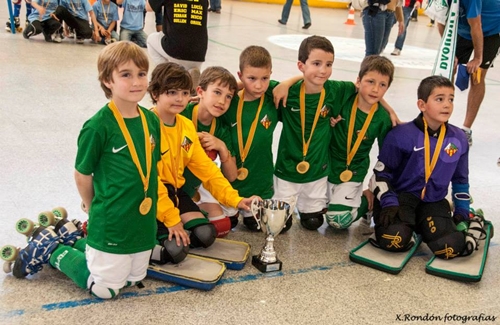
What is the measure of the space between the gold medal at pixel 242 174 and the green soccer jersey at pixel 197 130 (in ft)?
0.40

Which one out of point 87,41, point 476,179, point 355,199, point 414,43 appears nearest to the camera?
point 355,199

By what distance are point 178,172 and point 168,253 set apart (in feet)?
1.42

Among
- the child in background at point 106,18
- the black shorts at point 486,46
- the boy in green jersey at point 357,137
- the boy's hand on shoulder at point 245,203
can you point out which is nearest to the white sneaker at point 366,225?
the boy in green jersey at point 357,137

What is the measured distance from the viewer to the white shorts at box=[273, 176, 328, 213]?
137 inches

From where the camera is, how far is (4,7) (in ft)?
36.6

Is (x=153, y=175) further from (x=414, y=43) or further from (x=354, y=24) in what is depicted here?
(x=354, y=24)

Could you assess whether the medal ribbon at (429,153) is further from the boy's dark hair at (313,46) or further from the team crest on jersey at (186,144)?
the team crest on jersey at (186,144)

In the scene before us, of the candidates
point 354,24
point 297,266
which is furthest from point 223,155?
point 354,24

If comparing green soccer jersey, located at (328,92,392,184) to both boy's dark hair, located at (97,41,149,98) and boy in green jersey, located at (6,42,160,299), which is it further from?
boy's dark hair, located at (97,41,149,98)

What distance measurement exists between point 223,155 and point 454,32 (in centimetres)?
236

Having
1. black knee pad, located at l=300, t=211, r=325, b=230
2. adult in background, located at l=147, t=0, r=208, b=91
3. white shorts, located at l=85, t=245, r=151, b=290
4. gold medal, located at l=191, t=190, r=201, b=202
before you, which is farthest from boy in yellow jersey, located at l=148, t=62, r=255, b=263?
adult in background, located at l=147, t=0, r=208, b=91

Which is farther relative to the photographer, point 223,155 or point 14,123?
point 14,123

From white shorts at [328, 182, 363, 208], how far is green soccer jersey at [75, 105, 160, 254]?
1.38 metres

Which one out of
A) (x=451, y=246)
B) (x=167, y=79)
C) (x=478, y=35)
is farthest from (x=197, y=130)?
(x=478, y=35)
